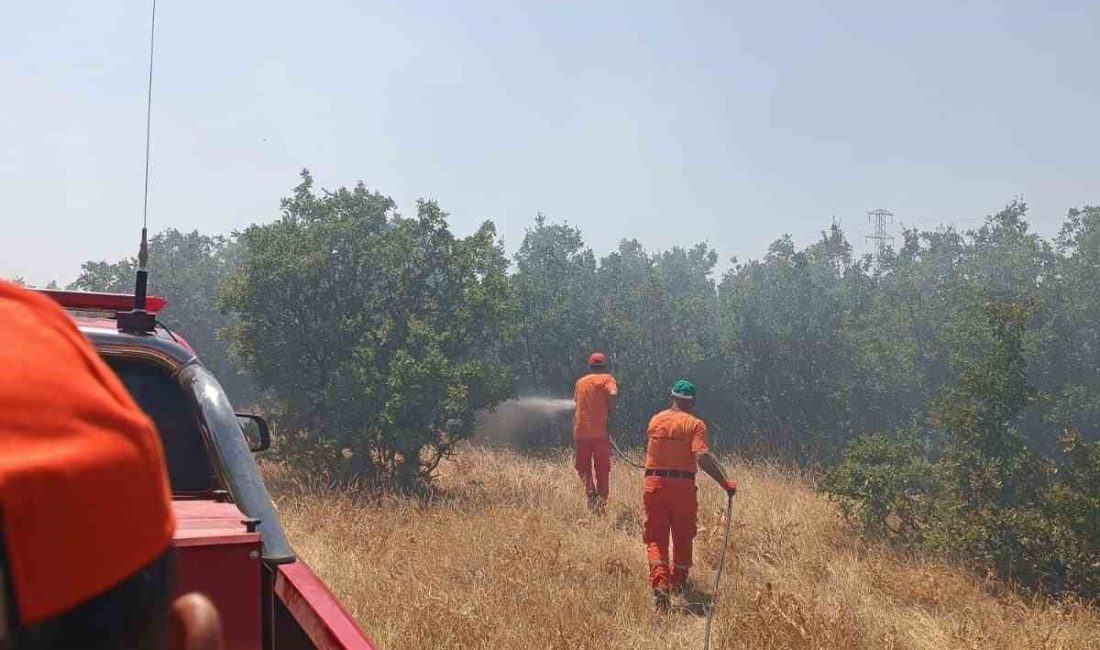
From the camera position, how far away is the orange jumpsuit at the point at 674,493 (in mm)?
7016

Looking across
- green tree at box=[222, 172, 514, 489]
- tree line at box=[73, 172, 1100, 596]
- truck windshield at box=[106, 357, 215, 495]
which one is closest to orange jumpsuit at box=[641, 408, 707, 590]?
tree line at box=[73, 172, 1100, 596]

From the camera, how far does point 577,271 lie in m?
16.8

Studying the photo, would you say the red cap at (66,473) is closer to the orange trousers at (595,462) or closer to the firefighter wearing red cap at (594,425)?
the orange trousers at (595,462)

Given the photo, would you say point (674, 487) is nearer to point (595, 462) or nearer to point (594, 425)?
point (595, 462)

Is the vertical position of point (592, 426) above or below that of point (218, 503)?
below

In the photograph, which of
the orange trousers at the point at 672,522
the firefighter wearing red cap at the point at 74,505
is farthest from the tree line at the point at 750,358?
the firefighter wearing red cap at the point at 74,505

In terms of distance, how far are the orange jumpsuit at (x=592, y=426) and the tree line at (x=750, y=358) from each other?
1303 millimetres

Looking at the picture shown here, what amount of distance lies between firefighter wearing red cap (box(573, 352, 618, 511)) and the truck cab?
23.0 feet

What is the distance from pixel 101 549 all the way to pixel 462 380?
10248mm

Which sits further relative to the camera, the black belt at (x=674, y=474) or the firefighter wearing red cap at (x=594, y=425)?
the firefighter wearing red cap at (x=594, y=425)

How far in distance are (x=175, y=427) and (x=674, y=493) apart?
4464 millimetres

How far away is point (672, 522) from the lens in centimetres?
712

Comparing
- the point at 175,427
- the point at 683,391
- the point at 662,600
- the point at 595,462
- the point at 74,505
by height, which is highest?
the point at 74,505

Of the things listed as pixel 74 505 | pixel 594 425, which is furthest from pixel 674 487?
pixel 74 505
